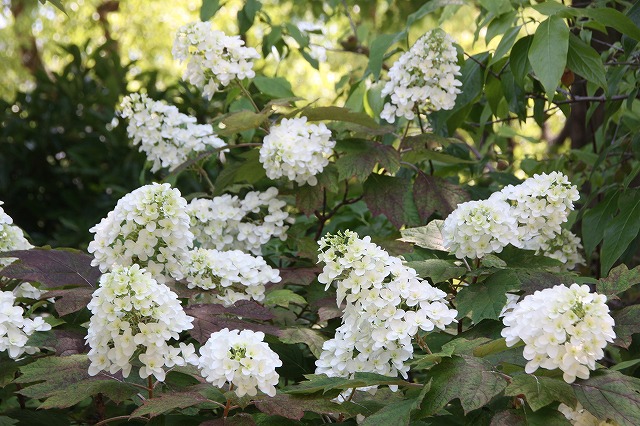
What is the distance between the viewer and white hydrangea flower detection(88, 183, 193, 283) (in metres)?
1.94

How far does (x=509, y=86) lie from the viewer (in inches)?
105

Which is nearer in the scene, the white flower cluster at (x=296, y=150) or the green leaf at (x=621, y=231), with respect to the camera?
the green leaf at (x=621, y=231)

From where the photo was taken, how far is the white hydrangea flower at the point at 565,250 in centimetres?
258

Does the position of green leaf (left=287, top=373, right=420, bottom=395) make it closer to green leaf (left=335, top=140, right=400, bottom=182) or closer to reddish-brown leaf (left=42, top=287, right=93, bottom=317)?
reddish-brown leaf (left=42, top=287, right=93, bottom=317)

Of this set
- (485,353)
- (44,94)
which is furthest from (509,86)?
(44,94)

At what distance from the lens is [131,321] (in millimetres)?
1659

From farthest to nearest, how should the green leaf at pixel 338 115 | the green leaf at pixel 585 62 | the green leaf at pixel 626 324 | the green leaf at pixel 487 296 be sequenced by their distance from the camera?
1. the green leaf at pixel 338 115
2. the green leaf at pixel 585 62
3. the green leaf at pixel 487 296
4. the green leaf at pixel 626 324

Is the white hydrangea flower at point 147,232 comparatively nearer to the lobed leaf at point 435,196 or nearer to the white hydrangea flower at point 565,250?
the lobed leaf at point 435,196

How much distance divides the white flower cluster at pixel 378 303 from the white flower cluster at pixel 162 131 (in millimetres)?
1222

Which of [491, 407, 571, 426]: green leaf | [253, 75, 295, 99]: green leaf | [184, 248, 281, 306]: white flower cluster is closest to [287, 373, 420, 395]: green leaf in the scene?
[491, 407, 571, 426]: green leaf

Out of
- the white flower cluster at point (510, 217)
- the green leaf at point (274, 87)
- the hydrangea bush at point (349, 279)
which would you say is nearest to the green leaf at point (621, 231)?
the hydrangea bush at point (349, 279)

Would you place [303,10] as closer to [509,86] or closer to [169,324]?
[509,86]

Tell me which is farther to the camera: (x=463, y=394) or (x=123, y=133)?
(x=123, y=133)

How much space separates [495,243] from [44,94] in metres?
4.20
